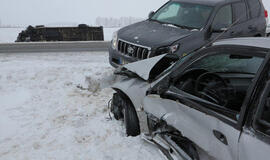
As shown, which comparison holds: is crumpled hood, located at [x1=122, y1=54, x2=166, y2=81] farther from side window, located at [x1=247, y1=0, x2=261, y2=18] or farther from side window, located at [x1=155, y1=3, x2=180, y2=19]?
side window, located at [x1=247, y1=0, x2=261, y2=18]

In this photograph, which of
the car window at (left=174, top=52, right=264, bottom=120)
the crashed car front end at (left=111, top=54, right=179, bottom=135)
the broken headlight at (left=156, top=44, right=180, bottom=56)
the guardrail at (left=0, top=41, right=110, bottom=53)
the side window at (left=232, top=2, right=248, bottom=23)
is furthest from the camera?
the guardrail at (left=0, top=41, right=110, bottom=53)

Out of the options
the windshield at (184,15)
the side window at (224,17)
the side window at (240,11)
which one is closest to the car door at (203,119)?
the windshield at (184,15)

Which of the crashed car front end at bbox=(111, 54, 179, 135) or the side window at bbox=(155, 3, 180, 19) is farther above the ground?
the side window at bbox=(155, 3, 180, 19)

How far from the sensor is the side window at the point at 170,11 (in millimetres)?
6483

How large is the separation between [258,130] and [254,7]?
6257mm

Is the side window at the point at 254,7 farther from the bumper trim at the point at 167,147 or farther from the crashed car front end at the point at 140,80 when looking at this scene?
the bumper trim at the point at 167,147

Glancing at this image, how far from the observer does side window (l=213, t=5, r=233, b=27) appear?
5.68 metres

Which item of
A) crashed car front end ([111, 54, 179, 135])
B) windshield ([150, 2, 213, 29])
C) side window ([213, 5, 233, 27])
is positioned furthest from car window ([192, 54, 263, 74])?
side window ([213, 5, 233, 27])

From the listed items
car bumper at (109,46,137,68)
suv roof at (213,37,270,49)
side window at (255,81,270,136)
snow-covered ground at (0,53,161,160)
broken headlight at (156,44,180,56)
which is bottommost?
snow-covered ground at (0,53,161,160)

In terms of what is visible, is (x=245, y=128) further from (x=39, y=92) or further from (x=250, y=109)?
(x=39, y=92)

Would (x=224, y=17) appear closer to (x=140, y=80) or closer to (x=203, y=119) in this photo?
(x=140, y=80)

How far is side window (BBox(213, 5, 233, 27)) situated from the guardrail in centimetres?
520

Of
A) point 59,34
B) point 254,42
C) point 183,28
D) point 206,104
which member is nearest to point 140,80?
point 206,104

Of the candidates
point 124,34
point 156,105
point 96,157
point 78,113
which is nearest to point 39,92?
point 78,113
